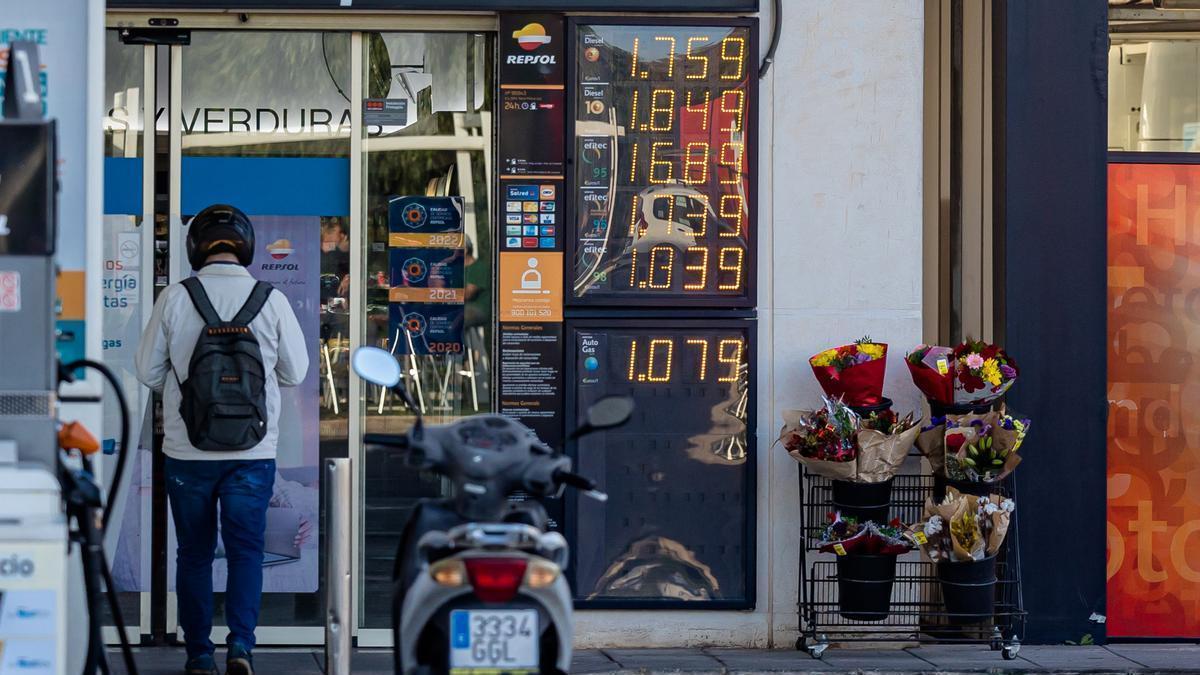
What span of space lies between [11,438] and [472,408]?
12.0 ft

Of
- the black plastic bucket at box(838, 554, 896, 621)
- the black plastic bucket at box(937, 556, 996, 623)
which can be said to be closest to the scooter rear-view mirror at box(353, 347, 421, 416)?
the black plastic bucket at box(838, 554, 896, 621)

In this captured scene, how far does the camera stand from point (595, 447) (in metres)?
7.60

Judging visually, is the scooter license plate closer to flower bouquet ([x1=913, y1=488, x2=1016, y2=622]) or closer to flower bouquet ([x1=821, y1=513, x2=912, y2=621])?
flower bouquet ([x1=821, y1=513, x2=912, y2=621])

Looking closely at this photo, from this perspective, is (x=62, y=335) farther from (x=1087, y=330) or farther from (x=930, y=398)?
(x=1087, y=330)

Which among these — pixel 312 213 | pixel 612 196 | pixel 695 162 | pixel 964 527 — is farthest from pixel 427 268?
pixel 964 527

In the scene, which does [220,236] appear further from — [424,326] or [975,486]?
[975,486]

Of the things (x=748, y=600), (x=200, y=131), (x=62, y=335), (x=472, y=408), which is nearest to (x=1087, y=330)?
(x=748, y=600)

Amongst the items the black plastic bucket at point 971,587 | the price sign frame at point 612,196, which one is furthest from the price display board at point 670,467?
the black plastic bucket at point 971,587

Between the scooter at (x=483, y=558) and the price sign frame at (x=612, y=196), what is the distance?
312cm

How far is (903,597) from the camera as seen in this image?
777cm

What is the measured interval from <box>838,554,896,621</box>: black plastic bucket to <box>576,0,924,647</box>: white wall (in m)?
0.47

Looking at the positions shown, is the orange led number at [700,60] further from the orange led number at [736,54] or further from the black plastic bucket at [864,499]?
the black plastic bucket at [864,499]

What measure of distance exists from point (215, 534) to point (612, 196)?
253cm

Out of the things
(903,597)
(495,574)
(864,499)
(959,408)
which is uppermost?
(959,408)
